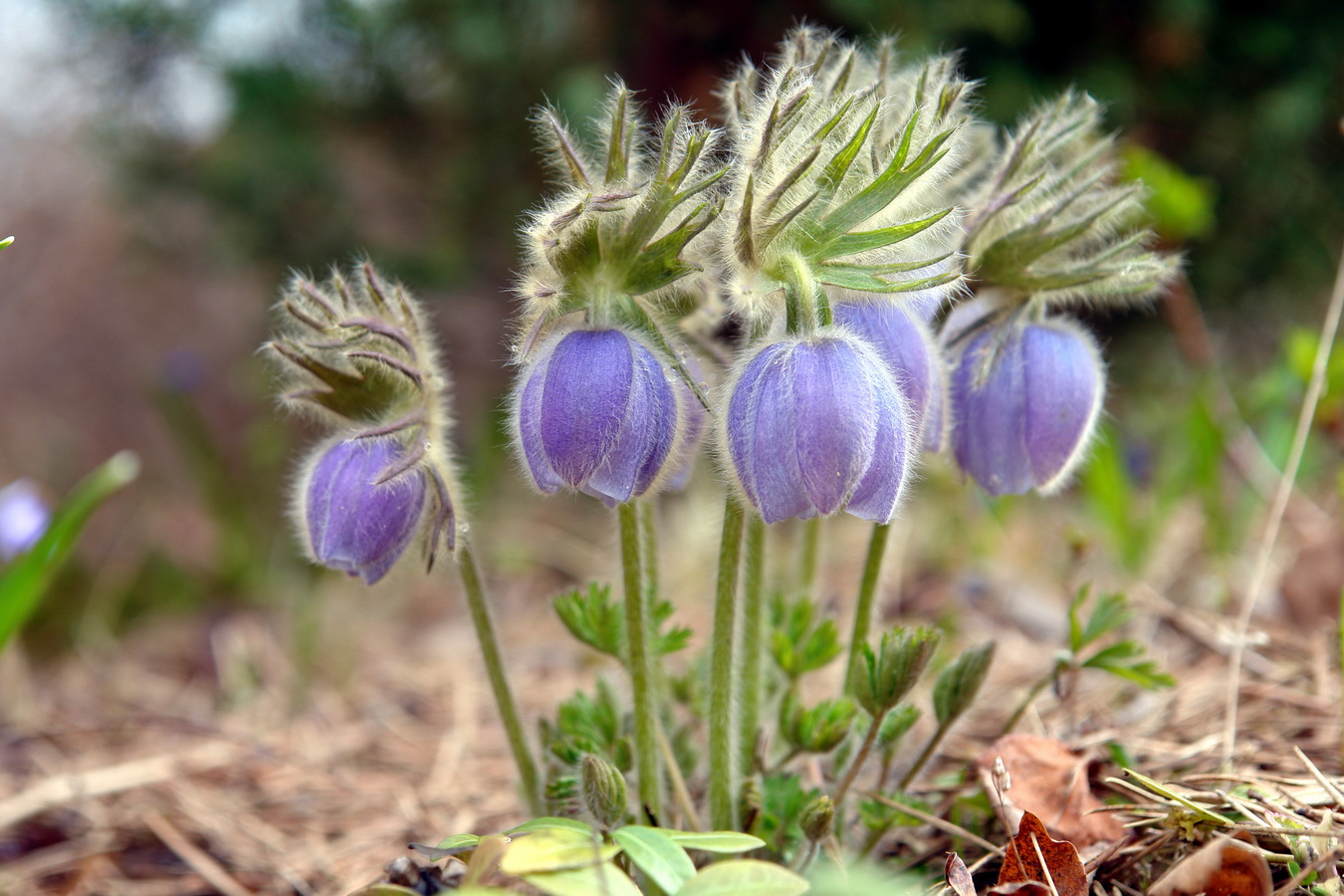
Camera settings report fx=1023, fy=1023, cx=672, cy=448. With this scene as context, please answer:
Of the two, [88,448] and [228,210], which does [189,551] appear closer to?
[88,448]

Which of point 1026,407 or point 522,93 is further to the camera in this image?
point 522,93

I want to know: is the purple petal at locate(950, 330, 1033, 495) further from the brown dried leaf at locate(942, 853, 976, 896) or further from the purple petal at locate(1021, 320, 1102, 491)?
the brown dried leaf at locate(942, 853, 976, 896)

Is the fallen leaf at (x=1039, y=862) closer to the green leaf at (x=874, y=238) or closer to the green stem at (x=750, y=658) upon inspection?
the green stem at (x=750, y=658)

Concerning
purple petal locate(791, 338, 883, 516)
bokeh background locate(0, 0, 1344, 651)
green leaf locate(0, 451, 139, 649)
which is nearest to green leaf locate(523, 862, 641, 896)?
purple petal locate(791, 338, 883, 516)

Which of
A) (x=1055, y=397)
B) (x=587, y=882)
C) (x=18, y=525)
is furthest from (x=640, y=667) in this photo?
(x=18, y=525)

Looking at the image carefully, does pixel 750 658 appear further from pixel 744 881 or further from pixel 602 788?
pixel 744 881
